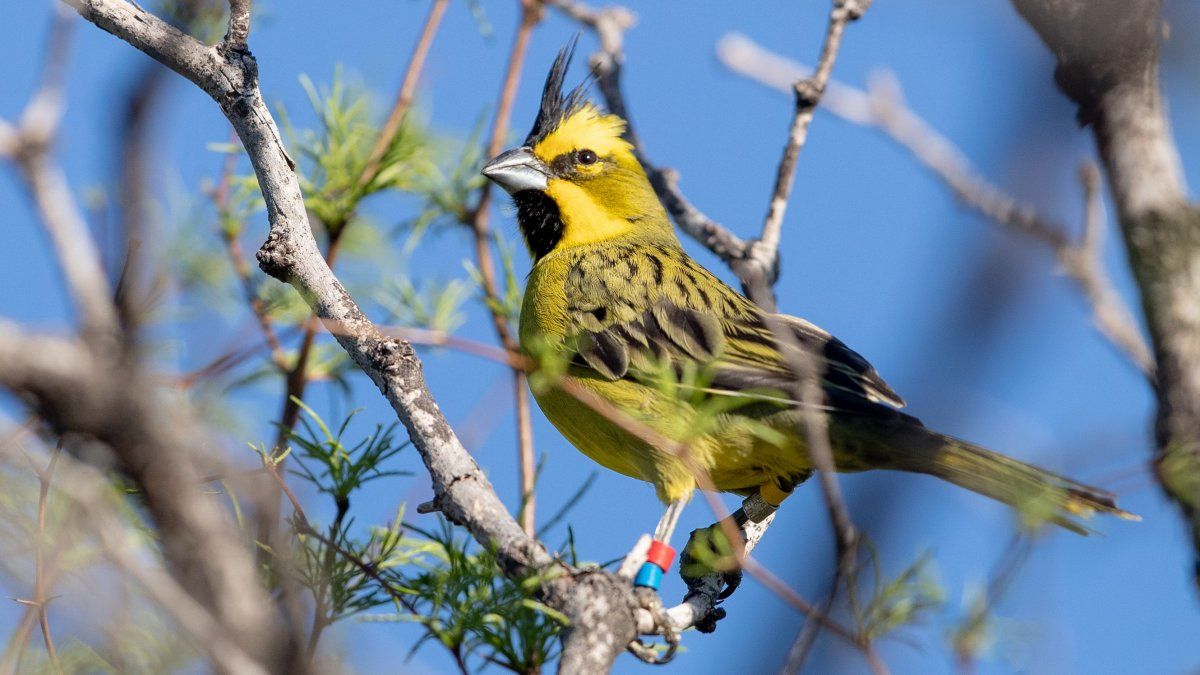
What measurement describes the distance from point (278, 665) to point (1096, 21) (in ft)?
6.11

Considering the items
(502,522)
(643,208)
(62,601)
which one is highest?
(643,208)

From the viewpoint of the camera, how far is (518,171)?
555cm

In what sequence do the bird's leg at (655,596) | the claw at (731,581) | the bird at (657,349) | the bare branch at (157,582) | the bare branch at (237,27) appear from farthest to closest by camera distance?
the claw at (731,581), the bird at (657,349), the bare branch at (237,27), the bird's leg at (655,596), the bare branch at (157,582)

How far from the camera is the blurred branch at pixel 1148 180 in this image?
2215 millimetres

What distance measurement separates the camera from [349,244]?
5.35m

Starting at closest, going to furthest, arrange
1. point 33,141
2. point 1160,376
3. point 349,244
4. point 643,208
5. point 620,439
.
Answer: point 1160,376 → point 33,141 → point 620,439 → point 349,244 → point 643,208

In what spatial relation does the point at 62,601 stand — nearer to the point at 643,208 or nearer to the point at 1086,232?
the point at 1086,232

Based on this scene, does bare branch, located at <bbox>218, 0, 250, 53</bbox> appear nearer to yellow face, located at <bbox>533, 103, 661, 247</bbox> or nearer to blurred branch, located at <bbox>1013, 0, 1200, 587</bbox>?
blurred branch, located at <bbox>1013, 0, 1200, 587</bbox>

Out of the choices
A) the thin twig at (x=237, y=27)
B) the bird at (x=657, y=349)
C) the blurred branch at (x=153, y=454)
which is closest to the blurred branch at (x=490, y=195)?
the bird at (x=657, y=349)

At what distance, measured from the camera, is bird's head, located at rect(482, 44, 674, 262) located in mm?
5863

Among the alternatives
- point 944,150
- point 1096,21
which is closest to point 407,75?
point 944,150

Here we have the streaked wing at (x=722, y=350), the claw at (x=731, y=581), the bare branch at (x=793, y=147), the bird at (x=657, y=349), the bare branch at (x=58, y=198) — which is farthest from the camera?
the bare branch at (x=793, y=147)

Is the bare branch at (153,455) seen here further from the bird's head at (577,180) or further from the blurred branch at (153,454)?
the bird's head at (577,180)

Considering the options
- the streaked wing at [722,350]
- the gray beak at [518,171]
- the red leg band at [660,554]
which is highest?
the gray beak at [518,171]
